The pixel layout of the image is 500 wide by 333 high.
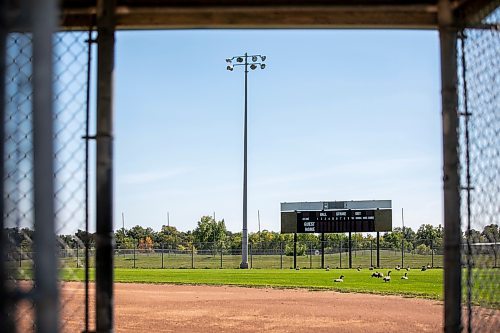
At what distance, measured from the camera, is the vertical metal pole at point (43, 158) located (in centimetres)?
152

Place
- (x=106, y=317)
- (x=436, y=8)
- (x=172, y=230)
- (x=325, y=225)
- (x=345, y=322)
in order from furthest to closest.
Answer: (x=172, y=230) → (x=325, y=225) → (x=345, y=322) → (x=436, y=8) → (x=106, y=317)

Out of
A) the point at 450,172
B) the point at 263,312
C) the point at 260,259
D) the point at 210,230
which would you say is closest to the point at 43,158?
the point at 450,172

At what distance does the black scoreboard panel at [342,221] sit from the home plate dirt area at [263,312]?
19114 millimetres

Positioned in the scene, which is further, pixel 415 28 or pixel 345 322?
pixel 345 322

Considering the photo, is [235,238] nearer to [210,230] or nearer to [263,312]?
[210,230]

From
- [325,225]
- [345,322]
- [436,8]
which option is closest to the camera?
[436,8]

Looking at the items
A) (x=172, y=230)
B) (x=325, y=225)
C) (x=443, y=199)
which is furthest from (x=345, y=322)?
(x=172, y=230)

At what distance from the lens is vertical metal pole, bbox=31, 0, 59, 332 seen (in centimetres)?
152

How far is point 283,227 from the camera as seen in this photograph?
1577 inches

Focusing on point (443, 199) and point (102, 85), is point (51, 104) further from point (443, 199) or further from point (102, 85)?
point (443, 199)

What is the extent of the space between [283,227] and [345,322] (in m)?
28.2

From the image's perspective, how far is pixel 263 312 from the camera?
44.0 ft

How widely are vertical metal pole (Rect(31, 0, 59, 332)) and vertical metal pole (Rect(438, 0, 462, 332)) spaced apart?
3051 mm

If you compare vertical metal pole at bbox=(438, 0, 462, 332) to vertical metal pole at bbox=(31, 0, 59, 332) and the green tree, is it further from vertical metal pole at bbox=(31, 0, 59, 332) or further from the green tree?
the green tree
